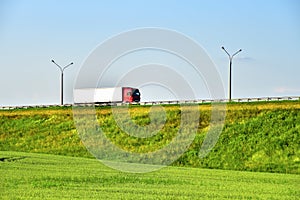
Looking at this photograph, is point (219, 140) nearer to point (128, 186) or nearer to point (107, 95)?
point (128, 186)

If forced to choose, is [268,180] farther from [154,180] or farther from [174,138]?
[174,138]

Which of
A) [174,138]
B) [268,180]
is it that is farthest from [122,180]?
[174,138]

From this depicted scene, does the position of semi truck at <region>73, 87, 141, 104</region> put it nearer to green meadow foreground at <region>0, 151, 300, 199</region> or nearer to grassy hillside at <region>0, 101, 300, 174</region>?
grassy hillside at <region>0, 101, 300, 174</region>

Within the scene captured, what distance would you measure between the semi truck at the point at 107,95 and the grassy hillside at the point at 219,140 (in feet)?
36.2

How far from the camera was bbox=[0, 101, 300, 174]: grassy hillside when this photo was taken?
5209cm

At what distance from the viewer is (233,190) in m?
30.2

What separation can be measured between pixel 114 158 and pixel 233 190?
92.2 ft

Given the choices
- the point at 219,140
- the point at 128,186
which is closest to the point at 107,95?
the point at 219,140

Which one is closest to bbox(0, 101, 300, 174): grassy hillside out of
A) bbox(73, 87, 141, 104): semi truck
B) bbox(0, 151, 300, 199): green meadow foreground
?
bbox(73, 87, 141, 104): semi truck

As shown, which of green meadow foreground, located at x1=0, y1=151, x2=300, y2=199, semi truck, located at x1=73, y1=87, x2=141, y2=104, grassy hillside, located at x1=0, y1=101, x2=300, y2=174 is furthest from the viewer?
semi truck, located at x1=73, y1=87, x2=141, y2=104

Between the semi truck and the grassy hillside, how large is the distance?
36.2 feet

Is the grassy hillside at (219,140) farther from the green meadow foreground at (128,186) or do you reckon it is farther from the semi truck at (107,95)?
the green meadow foreground at (128,186)

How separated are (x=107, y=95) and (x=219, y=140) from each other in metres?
41.6

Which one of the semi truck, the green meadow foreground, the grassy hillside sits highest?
the semi truck
